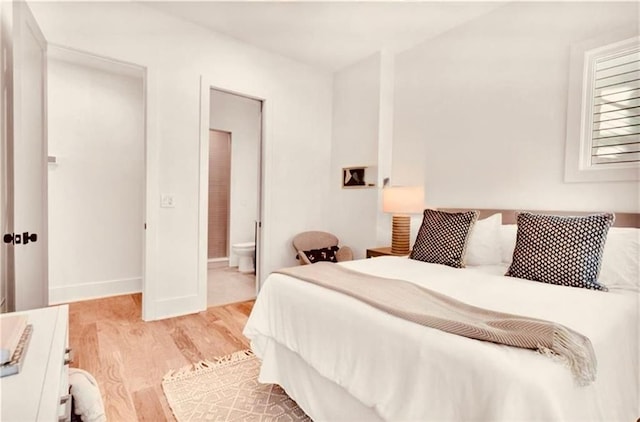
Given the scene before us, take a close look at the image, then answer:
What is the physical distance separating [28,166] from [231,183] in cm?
344

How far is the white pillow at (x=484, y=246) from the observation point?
2.45m

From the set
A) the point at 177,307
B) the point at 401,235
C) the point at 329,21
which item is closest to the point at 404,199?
the point at 401,235

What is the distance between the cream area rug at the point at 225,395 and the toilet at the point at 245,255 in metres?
2.77

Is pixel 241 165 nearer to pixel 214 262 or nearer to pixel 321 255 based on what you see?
pixel 214 262

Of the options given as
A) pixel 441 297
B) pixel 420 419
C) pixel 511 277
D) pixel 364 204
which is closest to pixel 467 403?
pixel 420 419

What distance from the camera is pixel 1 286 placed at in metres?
1.96

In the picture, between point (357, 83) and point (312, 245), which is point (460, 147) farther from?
point (312, 245)

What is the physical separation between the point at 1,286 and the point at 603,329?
3.01 m

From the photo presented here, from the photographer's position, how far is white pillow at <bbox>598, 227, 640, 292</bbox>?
185cm

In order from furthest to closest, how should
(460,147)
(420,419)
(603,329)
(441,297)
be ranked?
(460,147), (441,297), (603,329), (420,419)

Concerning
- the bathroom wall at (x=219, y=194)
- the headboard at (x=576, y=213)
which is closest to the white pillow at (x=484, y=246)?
the headboard at (x=576, y=213)

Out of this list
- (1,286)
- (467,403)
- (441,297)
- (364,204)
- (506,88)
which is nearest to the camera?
(467,403)

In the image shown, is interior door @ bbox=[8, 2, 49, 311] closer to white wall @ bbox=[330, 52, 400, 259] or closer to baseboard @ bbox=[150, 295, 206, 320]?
baseboard @ bbox=[150, 295, 206, 320]

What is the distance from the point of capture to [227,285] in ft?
14.4
